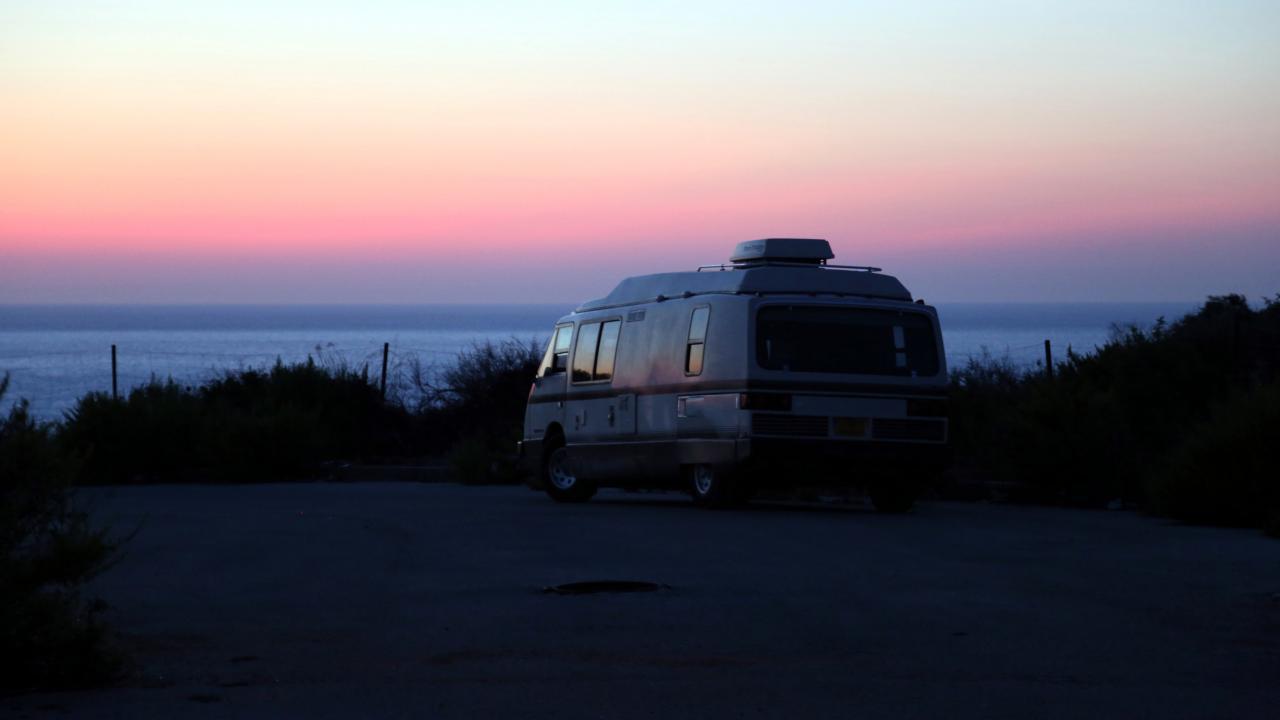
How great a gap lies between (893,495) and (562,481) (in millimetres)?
4663

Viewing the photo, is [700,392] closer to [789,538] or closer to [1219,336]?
[789,538]

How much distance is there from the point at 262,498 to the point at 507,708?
14410 mm

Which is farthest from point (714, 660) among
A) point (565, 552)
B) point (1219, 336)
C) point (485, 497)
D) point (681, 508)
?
point (1219, 336)

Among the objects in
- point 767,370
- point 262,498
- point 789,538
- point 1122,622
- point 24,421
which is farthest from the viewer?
point 262,498

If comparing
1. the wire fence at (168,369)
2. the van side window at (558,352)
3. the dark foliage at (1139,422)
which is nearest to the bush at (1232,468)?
the dark foliage at (1139,422)

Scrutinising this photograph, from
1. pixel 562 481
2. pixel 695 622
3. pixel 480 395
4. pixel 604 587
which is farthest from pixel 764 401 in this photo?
pixel 480 395

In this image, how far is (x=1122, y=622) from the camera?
29.2 ft

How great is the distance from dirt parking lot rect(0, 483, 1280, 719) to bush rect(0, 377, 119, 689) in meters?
0.23

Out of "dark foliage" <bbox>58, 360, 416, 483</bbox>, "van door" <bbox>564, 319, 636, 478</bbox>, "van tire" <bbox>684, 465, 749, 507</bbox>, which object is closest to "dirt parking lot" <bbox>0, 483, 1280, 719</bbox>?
"van tire" <bbox>684, 465, 749, 507</bbox>

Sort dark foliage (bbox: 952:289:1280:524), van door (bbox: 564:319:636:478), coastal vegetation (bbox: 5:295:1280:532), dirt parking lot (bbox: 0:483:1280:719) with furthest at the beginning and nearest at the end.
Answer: van door (bbox: 564:319:636:478)
coastal vegetation (bbox: 5:295:1280:532)
dark foliage (bbox: 952:289:1280:524)
dirt parking lot (bbox: 0:483:1280:719)

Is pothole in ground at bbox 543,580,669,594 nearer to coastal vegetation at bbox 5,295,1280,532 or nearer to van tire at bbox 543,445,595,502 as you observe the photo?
coastal vegetation at bbox 5,295,1280,532

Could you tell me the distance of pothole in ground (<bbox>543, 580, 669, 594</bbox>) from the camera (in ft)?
33.1

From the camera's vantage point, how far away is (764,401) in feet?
56.6

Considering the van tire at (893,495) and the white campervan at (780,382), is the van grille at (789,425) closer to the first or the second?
the white campervan at (780,382)
